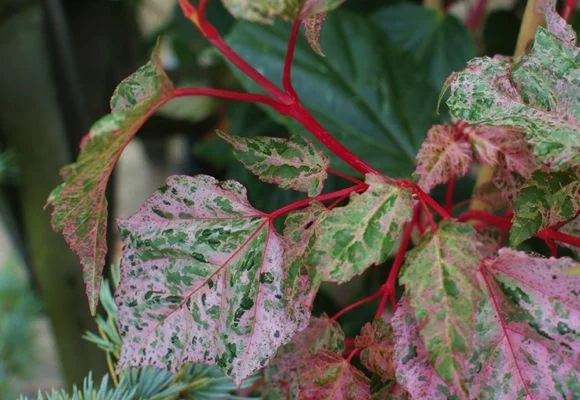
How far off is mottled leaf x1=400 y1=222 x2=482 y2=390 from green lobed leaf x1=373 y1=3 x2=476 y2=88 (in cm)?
37

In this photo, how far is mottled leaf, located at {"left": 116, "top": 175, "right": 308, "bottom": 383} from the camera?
229mm

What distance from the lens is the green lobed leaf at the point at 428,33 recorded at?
22.2 inches

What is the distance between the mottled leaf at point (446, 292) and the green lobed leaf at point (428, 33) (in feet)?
1.22

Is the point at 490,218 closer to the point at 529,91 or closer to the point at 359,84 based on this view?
the point at 529,91

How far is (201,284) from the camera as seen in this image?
236 mm

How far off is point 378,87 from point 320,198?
10.1 inches

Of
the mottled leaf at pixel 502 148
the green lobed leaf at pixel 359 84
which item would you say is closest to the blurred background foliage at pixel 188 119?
the green lobed leaf at pixel 359 84

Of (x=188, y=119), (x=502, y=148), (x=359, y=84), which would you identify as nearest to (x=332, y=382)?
(x=502, y=148)

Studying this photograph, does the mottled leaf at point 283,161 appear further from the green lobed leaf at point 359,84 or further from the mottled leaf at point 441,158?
the green lobed leaf at point 359,84

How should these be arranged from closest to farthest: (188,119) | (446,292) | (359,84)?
(446,292), (359,84), (188,119)

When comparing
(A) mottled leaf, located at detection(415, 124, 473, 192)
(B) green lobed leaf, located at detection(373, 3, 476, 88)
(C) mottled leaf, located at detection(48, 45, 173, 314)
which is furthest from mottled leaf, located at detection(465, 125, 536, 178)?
(B) green lobed leaf, located at detection(373, 3, 476, 88)

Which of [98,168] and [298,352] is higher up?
[98,168]

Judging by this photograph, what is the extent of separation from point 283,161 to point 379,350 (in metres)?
0.08

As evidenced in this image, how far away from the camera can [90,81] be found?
0.73 metres
